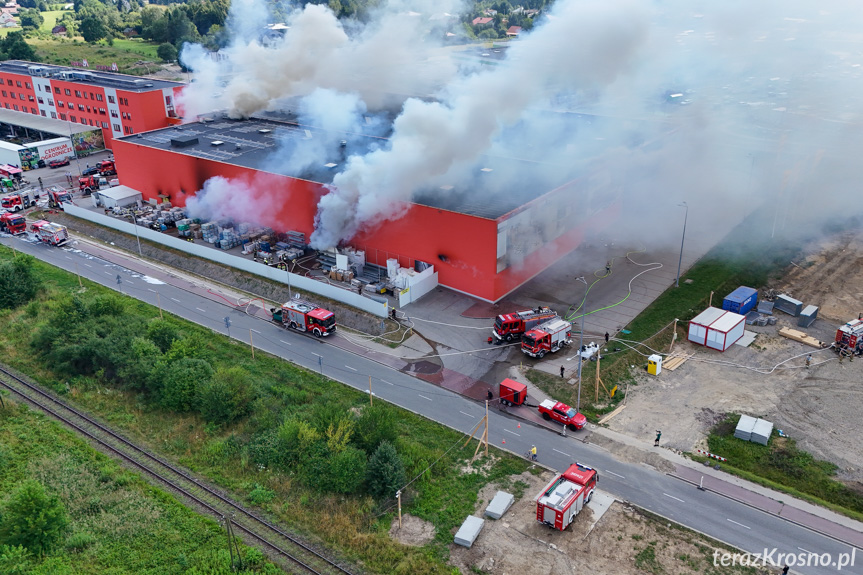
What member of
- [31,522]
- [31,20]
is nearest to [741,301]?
[31,522]

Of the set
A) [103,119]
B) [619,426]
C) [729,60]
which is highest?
[729,60]

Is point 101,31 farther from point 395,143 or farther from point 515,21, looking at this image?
point 395,143

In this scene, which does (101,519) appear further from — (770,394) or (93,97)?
(93,97)

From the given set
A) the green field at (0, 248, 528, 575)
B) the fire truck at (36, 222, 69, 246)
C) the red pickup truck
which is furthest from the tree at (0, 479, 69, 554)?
the fire truck at (36, 222, 69, 246)

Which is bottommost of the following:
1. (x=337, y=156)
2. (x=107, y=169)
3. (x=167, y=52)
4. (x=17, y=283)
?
(x=17, y=283)

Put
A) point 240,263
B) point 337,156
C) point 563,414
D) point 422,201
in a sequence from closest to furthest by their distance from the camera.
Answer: point 563,414, point 422,201, point 240,263, point 337,156

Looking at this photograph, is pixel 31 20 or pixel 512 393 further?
pixel 31 20

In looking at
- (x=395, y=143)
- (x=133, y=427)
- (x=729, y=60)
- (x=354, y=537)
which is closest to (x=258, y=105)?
(x=395, y=143)

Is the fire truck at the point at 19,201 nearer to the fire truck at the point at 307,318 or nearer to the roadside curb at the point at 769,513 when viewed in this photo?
the fire truck at the point at 307,318
